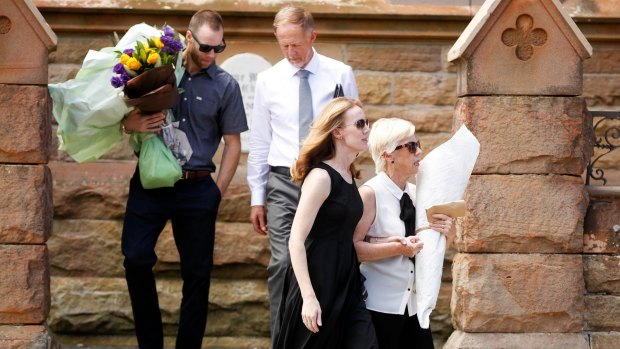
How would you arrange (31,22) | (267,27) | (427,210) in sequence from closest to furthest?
1. (427,210)
2. (31,22)
3. (267,27)

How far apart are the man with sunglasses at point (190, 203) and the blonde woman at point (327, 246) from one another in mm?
1330

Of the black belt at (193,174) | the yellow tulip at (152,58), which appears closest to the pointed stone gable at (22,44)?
the yellow tulip at (152,58)

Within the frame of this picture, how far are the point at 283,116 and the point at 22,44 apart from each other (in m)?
1.52

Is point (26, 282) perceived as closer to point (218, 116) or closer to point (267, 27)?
point (218, 116)

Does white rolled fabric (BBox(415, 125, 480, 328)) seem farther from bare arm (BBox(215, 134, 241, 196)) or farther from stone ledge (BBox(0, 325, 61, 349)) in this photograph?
stone ledge (BBox(0, 325, 61, 349))

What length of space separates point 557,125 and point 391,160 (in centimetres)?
143

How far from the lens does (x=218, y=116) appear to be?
689 cm

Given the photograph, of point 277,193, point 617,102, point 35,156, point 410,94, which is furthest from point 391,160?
point 617,102

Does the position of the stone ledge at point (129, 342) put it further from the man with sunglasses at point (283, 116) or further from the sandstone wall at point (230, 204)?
the man with sunglasses at point (283, 116)

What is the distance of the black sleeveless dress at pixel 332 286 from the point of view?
17.2 feet

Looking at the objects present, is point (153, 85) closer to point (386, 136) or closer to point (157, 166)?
point (157, 166)

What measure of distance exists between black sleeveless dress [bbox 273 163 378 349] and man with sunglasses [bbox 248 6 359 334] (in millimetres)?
1108

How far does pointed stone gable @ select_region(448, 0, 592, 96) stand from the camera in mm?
6543

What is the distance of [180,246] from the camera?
6746mm
